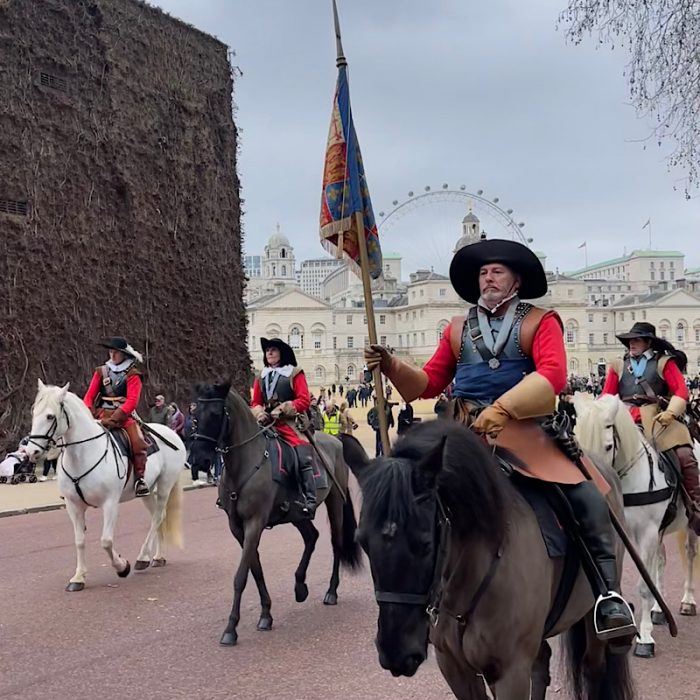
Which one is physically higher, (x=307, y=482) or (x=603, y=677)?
(x=307, y=482)

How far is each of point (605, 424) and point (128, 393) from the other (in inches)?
214

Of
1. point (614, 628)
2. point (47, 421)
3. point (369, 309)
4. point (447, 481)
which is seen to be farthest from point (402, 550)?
point (47, 421)

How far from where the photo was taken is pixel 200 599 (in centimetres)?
770

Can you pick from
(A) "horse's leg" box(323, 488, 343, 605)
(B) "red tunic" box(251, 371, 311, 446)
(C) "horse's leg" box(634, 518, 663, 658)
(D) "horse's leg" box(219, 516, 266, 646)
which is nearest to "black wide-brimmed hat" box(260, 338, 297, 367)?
(B) "red tunic" box(251, 371, 311, 446)

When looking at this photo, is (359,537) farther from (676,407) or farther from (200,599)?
(200,599)

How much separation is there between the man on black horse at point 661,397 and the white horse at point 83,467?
5458 millimetres

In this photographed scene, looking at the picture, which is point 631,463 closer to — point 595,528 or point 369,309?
point 595,528

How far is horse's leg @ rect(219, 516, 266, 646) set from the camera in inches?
247

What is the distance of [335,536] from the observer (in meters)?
7.91

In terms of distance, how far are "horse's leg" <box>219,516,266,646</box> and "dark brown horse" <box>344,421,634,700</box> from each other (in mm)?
3212

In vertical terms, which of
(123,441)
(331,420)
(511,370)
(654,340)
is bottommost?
(331,420)

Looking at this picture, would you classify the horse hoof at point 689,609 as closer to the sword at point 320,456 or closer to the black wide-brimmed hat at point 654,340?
the black wide-brimmed hat at point 654,340

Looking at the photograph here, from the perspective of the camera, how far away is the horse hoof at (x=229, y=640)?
Answer: 20.4ft

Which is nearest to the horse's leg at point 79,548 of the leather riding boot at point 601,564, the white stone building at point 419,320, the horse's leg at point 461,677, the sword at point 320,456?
the sword at point 320,456
